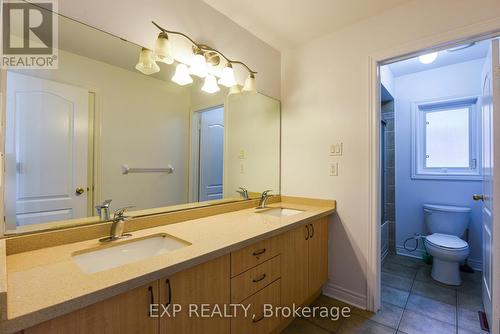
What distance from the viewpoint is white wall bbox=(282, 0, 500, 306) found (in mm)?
1666

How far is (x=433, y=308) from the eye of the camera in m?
1.82

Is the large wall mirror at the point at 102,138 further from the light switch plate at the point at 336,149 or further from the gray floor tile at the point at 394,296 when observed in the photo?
the gray floor tile at the point at 394,296

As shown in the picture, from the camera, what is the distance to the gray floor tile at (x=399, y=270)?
2.42 metres

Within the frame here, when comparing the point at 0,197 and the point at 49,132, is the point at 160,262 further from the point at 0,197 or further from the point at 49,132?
the point at 49,132

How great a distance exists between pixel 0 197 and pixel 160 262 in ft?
2.36

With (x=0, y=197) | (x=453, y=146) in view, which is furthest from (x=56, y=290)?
(x=453, y=146)

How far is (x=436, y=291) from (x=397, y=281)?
0.98 ft

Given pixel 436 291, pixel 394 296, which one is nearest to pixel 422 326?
pixel 394 296

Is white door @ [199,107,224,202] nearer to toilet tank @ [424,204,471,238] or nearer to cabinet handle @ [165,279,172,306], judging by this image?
cabinet handle @ [165,279,172,306]

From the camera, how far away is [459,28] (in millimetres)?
1466

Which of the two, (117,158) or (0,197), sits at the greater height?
(117,158)

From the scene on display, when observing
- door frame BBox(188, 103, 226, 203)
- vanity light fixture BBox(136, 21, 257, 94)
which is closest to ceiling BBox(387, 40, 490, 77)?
vanity light fixture BBox(136, 21, 257, 94)

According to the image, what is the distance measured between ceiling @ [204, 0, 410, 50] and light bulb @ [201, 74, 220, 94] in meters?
0.51

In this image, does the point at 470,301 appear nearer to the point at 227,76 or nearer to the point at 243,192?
the point at 243,192
